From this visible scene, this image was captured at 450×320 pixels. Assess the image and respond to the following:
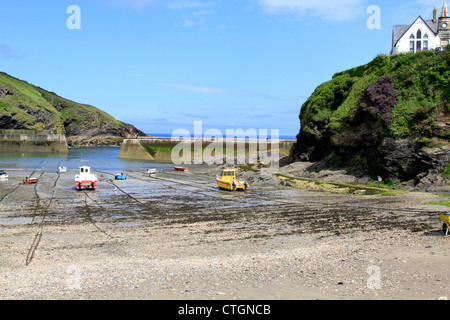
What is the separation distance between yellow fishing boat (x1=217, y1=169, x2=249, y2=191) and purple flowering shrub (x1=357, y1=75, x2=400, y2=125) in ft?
48.1

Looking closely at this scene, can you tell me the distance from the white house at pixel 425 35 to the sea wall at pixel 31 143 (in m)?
94.8

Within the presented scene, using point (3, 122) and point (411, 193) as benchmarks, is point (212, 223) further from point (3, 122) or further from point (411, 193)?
point (3, 122)

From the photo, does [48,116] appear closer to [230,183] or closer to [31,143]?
[31,143]

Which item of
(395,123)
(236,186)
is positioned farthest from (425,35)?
(236,186)

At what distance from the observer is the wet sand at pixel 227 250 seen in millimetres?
10859

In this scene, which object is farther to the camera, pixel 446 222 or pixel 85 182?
pixel 85 182

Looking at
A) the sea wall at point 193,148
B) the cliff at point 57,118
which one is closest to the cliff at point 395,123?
the sea wall at point 193,148

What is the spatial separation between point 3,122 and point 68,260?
13360 centimetres

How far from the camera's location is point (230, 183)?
121 feet

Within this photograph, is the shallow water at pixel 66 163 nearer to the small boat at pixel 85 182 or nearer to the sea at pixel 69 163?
the sea at pixel 69 163

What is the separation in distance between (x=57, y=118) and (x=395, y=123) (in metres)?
141

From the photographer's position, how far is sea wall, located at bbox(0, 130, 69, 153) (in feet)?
377
